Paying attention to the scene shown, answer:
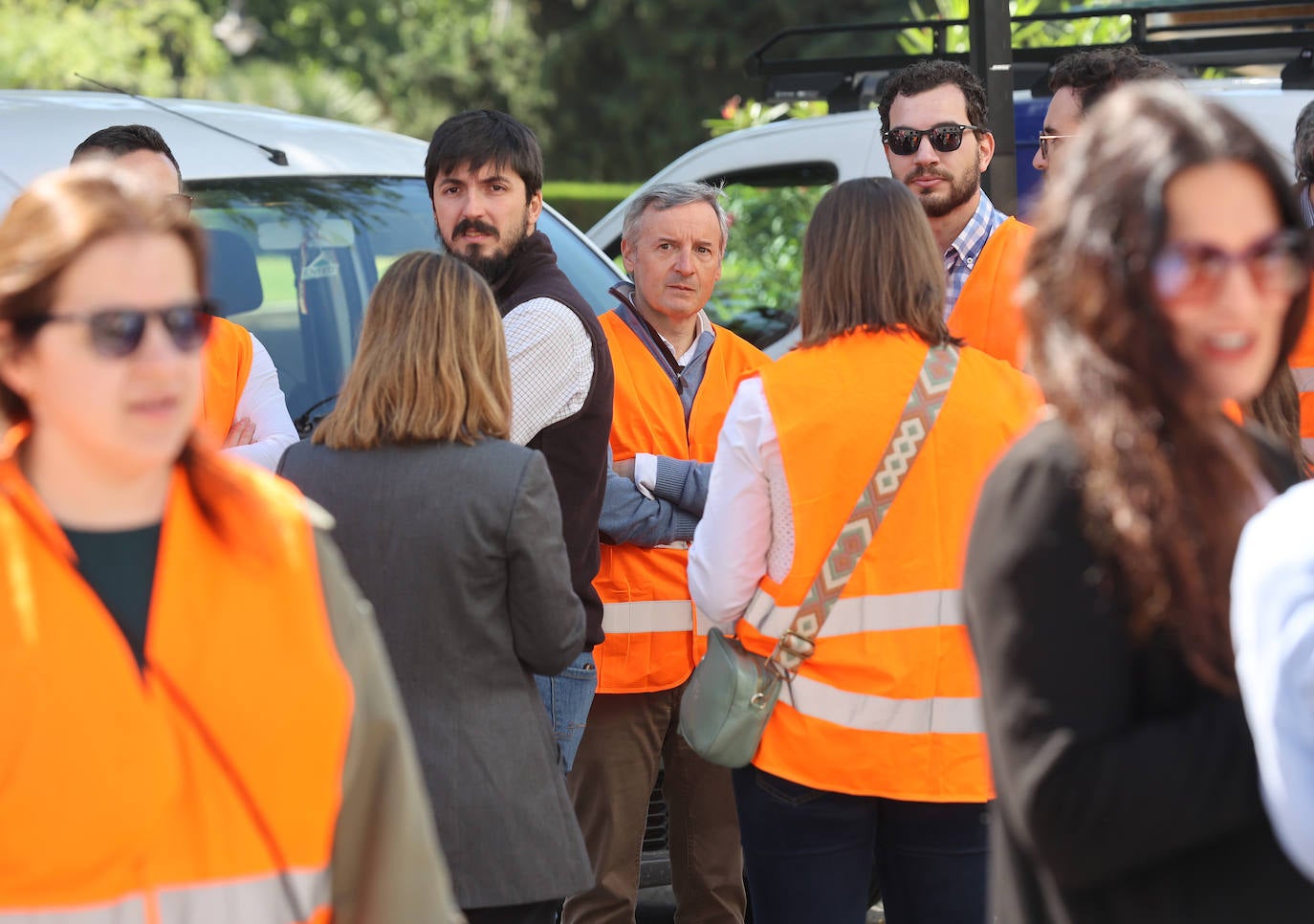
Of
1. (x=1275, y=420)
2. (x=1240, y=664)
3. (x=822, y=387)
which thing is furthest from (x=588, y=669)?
(x=1240, y=664)

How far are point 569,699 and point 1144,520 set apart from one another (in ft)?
7.52

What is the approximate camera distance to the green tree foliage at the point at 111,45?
28516 millimetres

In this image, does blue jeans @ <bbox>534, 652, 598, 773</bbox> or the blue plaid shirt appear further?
the blue plaid shirt

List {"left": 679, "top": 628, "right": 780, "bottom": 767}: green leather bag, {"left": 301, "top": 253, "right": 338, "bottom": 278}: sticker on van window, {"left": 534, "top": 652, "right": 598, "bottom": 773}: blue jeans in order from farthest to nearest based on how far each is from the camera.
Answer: {"left": 301, "top": 253, "right": 338, "bottom": 278}: sticker on van window < {"left": 534, "top": 652, "right": 598, "bottom": 773}: blue jeans < {"left": 679, "top": 628, "right": 780, "bottom": 767}: green leather bag

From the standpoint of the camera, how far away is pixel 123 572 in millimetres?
1903

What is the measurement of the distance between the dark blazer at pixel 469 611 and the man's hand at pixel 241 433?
800mm

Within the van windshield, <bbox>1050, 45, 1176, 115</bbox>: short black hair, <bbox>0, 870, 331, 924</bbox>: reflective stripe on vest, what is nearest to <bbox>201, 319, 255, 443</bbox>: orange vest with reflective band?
the van windshield

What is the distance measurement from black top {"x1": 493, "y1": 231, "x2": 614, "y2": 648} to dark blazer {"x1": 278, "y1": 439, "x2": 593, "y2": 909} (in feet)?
1.86

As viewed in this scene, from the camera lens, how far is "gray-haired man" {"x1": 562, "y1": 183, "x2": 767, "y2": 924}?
13.7ft

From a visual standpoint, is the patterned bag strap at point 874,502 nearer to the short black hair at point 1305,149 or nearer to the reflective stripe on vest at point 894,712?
the reflective stripe on vest at point 894,712

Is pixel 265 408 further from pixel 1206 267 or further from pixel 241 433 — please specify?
pixel 1206 267

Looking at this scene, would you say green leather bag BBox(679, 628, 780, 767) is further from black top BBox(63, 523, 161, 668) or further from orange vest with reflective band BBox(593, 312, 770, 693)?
black top BBox(63, 523, 161, 668)

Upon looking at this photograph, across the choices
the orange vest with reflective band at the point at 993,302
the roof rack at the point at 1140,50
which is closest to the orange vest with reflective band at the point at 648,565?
the orange vest with reflective band at the point at 993,302

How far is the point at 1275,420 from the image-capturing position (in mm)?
3361
